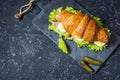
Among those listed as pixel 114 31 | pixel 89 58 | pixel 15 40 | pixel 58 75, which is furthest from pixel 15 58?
pixel 114 31

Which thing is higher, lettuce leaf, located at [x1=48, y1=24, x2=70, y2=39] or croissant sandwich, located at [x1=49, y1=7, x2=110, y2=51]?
croissant sandwich, located at [x1=49, y1=7, x2=110, y2=51]

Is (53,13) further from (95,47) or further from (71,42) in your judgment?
(95,47)

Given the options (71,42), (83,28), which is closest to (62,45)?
(71,42)

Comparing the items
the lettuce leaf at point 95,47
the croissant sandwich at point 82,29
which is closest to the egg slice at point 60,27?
the croissant sandwich at point 82,29

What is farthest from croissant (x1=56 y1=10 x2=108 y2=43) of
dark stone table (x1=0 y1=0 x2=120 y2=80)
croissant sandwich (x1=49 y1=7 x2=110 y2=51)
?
dark stone table (x1=0 y1=0 x2=120 y2=80)

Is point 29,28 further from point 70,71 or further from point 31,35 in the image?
point 70,71

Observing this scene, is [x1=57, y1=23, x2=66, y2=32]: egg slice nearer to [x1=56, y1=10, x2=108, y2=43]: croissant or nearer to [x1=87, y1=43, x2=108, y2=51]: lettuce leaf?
[x1=56, y1=10, x2=108, y2=43]: croissant

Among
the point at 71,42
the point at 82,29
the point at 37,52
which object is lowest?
the point at 37,52

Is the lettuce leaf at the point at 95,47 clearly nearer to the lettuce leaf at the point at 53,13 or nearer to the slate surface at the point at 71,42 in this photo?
the slate surface at the point at 71,42
